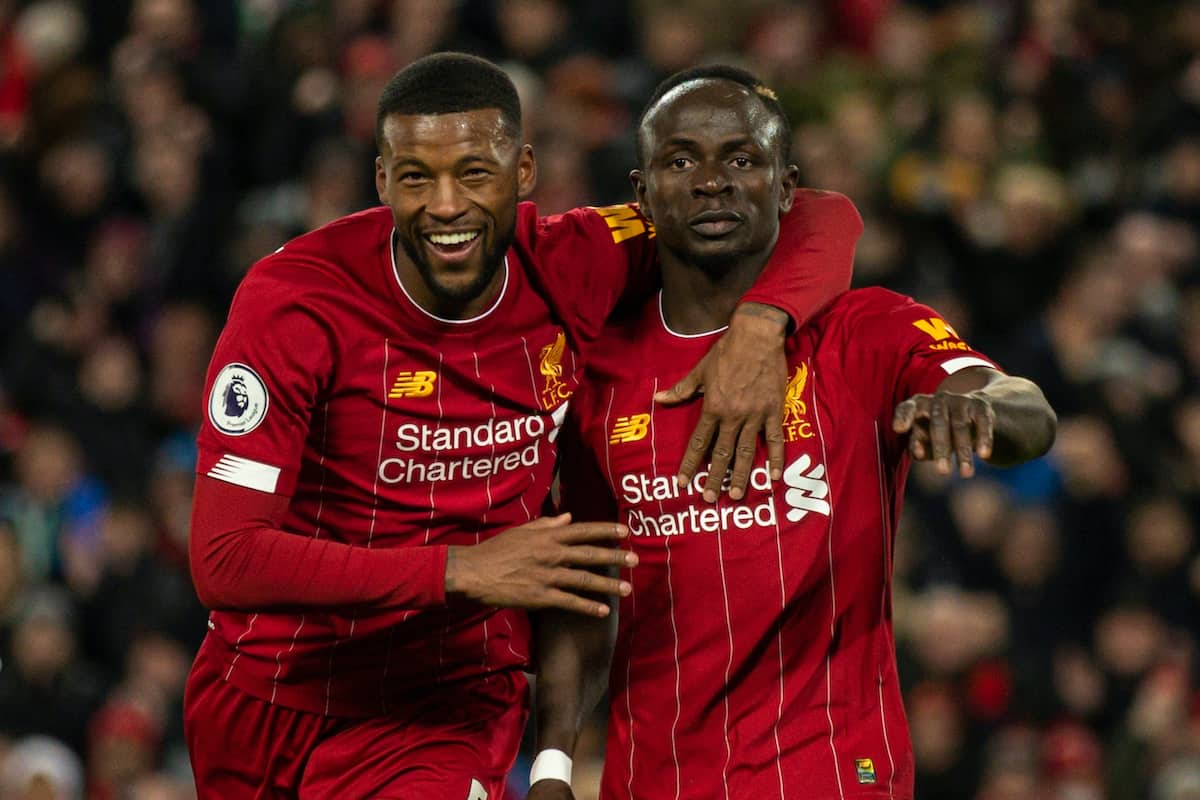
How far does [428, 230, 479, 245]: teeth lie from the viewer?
4.39 metres

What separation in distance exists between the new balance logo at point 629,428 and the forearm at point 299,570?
627 mm

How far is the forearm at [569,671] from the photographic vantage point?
15.3 feet

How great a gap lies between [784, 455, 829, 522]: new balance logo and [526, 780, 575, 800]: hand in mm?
781

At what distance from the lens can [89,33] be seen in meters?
11.3

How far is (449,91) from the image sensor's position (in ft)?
14.5

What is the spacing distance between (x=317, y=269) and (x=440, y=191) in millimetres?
336

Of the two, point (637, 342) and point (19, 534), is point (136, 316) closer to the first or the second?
point (19, 534)

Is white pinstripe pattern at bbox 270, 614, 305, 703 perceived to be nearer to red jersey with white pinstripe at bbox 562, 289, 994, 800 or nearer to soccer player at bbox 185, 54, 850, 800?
soccer player at bbox 185, 54, 850, 800

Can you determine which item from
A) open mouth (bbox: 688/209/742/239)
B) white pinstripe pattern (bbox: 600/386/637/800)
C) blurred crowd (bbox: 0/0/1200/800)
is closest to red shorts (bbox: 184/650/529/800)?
white pinstripe pattern (bbox: 600/386/637/800)

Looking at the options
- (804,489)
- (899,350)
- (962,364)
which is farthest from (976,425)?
(804,489)

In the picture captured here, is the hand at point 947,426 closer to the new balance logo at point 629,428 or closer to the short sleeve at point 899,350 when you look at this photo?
the short sleeve at point 899,350

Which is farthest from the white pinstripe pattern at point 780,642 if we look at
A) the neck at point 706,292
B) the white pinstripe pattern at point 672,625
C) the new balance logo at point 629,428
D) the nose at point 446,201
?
the nose at point 446,201

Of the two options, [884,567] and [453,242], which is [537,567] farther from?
[884,567]

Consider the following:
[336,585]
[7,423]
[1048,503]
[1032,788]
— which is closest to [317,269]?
[336,585]
